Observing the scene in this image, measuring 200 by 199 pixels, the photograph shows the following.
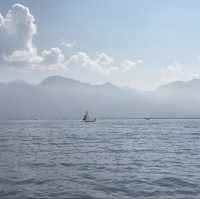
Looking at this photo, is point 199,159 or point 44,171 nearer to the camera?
point 44,171

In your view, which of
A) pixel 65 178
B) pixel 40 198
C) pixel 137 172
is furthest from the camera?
pixel 137 172

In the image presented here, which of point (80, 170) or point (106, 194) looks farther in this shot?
point (80, 170)

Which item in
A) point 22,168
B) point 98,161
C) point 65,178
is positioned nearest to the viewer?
point 65,178

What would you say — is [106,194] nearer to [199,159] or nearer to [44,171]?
[44,171]

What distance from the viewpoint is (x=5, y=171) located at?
33.5 meters

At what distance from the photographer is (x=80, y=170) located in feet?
112

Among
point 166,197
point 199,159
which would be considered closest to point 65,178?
point 166,197

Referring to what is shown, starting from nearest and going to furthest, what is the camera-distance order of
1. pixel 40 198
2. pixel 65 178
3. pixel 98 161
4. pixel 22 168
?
pixel 40 198
pixel 65 178
pixel 22 168
pixel 98 161

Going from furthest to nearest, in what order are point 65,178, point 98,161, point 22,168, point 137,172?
point 98,161, point 22,168, point 137,172, point 65,178

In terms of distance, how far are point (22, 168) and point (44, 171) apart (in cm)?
309

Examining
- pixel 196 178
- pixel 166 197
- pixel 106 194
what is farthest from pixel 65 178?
pixel 196 178

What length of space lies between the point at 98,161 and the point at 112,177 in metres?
10.5

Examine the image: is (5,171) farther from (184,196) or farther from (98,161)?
(184,196)

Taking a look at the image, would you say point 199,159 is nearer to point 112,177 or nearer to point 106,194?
point 112,177
